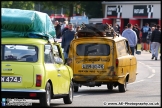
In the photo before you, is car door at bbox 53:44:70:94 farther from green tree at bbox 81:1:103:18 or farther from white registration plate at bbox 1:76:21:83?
green tree at bbox 81:1:103:18

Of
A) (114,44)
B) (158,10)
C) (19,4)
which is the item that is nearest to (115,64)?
(114,44)

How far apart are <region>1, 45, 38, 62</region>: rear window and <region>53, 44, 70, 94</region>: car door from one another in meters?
1.04

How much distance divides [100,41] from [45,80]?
5.72 m

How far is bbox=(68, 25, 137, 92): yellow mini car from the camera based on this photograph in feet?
65.8

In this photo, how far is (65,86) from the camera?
16.4 m

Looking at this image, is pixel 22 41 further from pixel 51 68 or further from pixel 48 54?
pixel 51 68

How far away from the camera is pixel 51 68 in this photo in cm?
1527

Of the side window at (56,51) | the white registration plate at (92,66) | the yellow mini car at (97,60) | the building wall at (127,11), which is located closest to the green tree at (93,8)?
the building wall at (127,11)

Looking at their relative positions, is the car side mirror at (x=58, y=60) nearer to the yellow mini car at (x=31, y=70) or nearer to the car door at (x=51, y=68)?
the yellow mini car at (x=31, y=70)

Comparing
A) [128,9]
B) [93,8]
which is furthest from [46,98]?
[93,8]

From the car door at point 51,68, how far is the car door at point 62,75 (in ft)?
0.78

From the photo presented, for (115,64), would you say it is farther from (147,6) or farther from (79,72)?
(147,6)

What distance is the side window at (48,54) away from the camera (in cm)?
1529

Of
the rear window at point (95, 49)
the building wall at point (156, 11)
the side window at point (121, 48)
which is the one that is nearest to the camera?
the rear window at point (95, 49)
